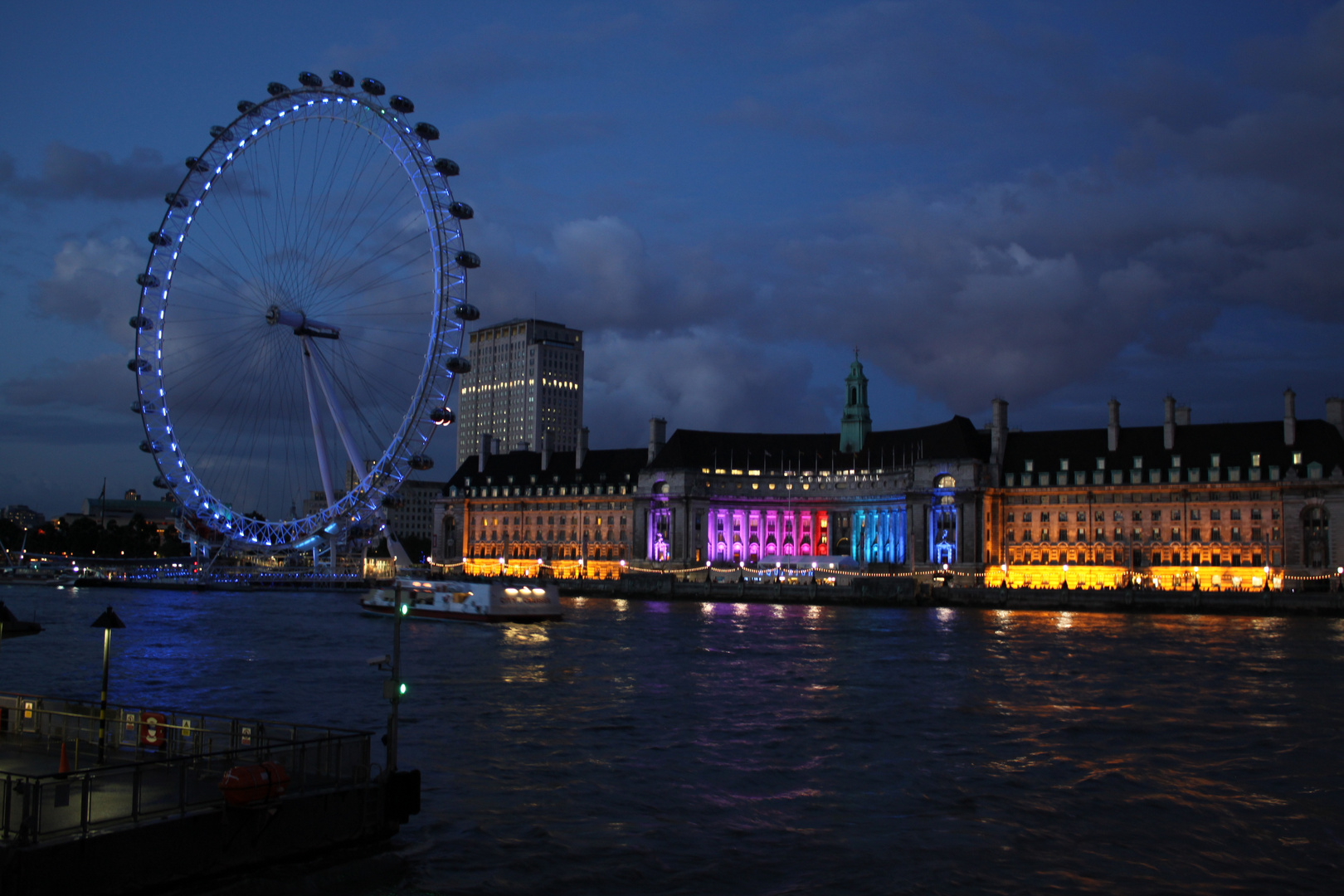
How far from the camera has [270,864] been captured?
1959cm

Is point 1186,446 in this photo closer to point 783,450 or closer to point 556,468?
point 783,450

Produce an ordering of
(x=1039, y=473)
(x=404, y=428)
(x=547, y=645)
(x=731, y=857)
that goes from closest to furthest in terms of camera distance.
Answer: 1. (x=731, y=857)
2. (x=547, y=645)
3. (x=404, y=428)
4. (x=1039, y=473)

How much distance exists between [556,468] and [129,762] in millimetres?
150095

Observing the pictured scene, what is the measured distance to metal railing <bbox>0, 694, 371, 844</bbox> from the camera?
17391mm

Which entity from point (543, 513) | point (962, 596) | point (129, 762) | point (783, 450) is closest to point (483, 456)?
point (543, 513)

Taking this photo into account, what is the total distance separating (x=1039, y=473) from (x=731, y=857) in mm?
118735

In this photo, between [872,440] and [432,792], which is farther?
[872,440]

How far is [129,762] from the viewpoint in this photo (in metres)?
21.0

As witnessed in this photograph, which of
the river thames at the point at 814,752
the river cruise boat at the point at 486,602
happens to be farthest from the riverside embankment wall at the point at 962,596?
the river cruise boat at the point at 486,602

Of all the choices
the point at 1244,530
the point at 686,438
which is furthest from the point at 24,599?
the point at 1244,530

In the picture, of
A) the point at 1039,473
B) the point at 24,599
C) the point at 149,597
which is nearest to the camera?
the point at 24,599

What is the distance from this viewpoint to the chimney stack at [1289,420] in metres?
124

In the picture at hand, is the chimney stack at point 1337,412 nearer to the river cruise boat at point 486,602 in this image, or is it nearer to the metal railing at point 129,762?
the river cruise boat at point 486,602

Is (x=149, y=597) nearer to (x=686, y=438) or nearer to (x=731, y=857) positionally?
(x=686, y=438)
